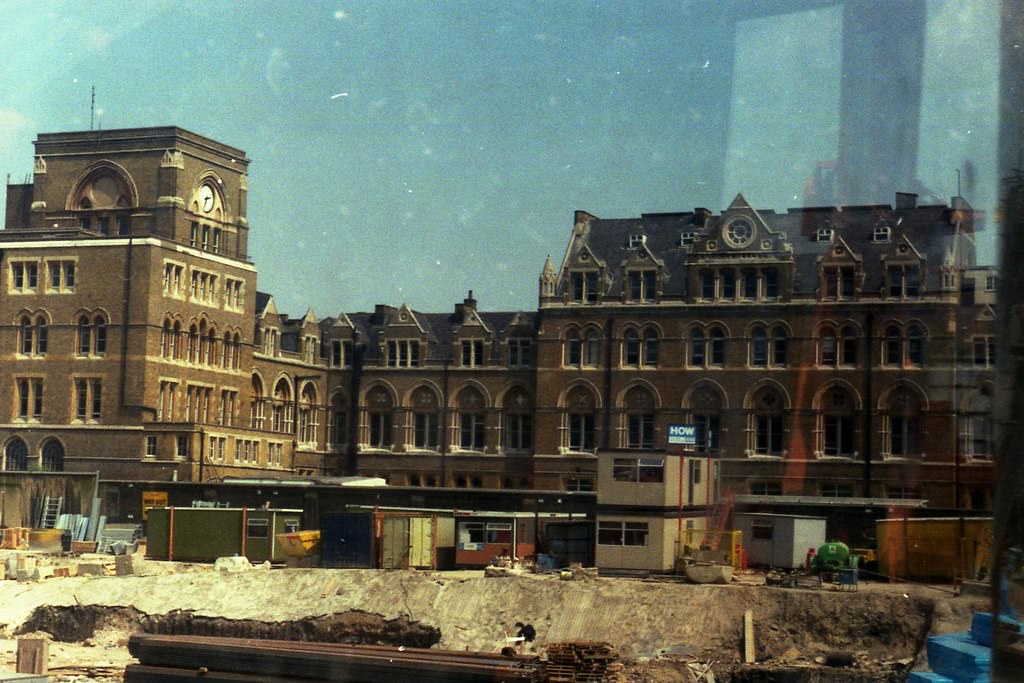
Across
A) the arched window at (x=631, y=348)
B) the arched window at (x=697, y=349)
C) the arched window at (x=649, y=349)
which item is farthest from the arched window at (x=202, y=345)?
the arched window at (x=697, y=349)

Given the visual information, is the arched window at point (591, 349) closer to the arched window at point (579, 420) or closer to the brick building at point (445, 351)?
the brick building at point (445, 351)

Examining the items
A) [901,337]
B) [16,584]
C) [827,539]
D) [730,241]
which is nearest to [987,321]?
[827,539]

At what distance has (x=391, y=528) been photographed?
35281 mm

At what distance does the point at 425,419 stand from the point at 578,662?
123 ft

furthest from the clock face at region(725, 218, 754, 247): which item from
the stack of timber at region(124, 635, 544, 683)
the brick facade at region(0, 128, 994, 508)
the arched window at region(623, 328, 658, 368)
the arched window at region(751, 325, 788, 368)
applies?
the stack of timber at region(124, 635, 544, 683)

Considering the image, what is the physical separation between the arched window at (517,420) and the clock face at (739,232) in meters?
11.6

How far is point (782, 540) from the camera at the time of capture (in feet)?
112

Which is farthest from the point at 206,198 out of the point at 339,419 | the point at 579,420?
the point at 579,420

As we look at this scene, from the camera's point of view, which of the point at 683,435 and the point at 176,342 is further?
the point at 176,342

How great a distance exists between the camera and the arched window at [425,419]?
190 feet

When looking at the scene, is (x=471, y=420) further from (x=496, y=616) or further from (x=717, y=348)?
(x=496, y=616)

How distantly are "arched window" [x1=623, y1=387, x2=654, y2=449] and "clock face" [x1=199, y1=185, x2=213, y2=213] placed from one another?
1840 centimetres

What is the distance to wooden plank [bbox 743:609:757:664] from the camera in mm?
26797

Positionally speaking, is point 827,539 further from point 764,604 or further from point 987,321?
point 987,321
